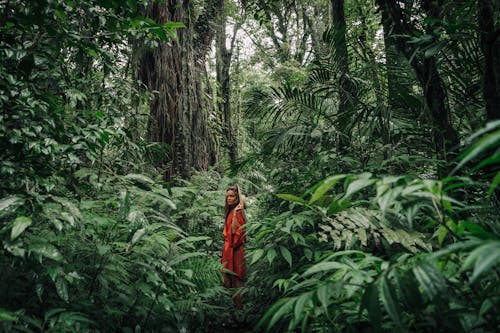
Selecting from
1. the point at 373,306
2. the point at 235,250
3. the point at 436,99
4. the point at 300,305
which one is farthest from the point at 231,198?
the point at 373,306

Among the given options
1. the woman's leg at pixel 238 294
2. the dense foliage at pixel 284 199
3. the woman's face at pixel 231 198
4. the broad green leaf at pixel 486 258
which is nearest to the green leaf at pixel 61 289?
the dense foliage at pixel 284 199

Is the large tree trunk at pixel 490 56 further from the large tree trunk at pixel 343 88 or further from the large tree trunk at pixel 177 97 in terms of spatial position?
the large tree trunk at pixel 177 97

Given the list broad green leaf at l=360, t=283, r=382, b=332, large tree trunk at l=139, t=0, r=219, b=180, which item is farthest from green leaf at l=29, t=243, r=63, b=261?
large tree trunk at l=139, t=0, r=219, b=180

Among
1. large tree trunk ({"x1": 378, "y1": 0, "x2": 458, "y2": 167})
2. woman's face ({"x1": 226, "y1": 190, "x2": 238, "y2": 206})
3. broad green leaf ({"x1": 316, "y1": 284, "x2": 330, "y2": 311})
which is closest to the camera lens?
broad green leaf ({"x1": 316, "y1": 284, "x2": 330, "y2": 311})

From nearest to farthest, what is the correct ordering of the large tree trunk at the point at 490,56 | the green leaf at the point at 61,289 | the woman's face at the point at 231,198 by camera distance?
the green leaf at the point at 61,289, the large tree trunk at the point at 490,56, the woman's face at the point at 231,198

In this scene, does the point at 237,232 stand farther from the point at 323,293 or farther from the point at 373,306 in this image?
the point at 373,306

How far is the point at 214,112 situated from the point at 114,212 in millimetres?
4336

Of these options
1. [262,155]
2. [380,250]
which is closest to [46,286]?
[380,250]

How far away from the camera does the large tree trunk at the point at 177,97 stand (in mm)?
5691

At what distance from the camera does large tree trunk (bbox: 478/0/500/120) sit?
213cm

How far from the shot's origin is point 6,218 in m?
1.68

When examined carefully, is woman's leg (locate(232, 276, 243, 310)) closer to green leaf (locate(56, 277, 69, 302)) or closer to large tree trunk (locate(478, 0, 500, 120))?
green leaf (locate(56, 277, 69, 302))

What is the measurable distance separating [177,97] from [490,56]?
457 cm

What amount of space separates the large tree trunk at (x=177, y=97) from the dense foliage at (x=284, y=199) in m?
0.57
